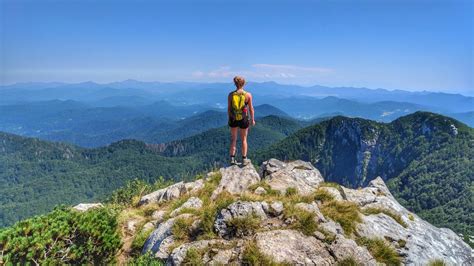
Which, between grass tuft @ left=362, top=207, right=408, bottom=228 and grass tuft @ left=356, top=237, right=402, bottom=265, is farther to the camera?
grass tuft @ left=362, top=207, right=408, bottom=228

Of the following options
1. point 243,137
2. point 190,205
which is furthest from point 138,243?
point 243,137

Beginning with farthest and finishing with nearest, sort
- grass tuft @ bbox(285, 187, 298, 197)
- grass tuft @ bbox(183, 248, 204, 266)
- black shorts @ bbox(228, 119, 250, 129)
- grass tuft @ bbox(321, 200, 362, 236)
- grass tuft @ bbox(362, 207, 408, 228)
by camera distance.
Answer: black shorts @ bbox(228, 119, 250, 129), grass tuft @ bbox(362, 207, 408, 228), grass tuft @ bbox(285, 187, 298, 197), grass tuft @ bbox(321, 200, 362, 236), grass tuft @ bbox(183, 248, 204, 266)

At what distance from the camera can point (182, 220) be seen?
11.7 metres

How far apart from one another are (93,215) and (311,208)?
8.03 meters

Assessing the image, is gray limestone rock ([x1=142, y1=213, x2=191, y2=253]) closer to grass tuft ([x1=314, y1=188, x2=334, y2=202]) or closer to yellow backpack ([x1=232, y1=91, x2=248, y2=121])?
grass tuft ([x1=314, y1=188, x2=334, y2=202])

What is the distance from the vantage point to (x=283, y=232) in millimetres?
10367

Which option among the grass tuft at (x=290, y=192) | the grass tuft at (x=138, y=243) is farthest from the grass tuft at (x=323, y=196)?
the grass tuft at (x=138, y=243)

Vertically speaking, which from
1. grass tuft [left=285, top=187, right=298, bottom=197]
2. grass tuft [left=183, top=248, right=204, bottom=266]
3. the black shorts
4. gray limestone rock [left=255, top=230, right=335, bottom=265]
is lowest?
grass tuft [left=183, top=248, right=204, bottom=266]

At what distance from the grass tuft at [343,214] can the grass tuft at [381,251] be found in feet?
2.40

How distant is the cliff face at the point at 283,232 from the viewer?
378 inches

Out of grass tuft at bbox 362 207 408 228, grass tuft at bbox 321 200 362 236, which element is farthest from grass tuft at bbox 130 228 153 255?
grass tuft at bbox 362 207 408 228

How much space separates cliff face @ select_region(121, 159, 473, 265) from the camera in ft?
31.5

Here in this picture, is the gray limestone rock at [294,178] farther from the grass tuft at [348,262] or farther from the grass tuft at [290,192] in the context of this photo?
the grass tuft at [348,262]

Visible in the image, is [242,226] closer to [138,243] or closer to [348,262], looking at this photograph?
[348,262]
